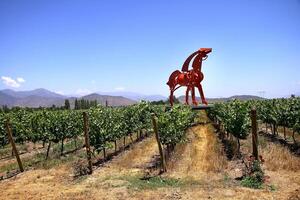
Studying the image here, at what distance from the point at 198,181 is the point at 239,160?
14.2 ft

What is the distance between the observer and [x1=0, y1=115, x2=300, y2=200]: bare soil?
12.4 m

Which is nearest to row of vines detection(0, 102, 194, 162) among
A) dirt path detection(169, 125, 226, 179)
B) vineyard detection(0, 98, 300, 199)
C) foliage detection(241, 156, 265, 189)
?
vineyard detection(0, 98, 300, 199)

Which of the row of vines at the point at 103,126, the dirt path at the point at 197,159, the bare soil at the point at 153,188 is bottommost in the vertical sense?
the bare soil at the point at 153,188

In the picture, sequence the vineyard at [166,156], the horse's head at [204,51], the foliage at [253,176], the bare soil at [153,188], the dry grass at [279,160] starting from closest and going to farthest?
1. the bare soil at [153,188]
2. the foliage at [253,176]
3. the vineyard at [166,156]
4. the dry grass at [279,160]
5. the horse's head at [204,51]

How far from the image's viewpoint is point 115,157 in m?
21.0

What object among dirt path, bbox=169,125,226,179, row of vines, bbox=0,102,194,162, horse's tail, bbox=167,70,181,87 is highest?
horse's tail, bbox=167,70,181,87

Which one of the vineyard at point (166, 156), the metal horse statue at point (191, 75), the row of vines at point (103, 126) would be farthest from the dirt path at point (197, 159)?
the metal horse statue at point (191, 75)

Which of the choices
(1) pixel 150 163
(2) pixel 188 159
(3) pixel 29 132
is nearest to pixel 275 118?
(2) pixel 188 159

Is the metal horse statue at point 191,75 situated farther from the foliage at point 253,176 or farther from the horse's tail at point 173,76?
the foliage at point 253,176

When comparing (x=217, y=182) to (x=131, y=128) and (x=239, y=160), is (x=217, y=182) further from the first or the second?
(x=131, y=128)

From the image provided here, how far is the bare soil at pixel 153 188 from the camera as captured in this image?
12375 millimetres

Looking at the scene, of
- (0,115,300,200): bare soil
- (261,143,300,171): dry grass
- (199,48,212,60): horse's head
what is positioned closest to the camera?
(0,115,300,200): bare soil

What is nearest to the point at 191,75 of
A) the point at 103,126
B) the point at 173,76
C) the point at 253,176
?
the point at 173,76

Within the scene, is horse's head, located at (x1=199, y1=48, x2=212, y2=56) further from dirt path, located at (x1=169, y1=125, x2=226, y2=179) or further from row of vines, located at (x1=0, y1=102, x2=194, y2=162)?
dirt path, located at (x1=169, y1=125, x2=226, y2=179)
